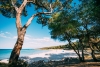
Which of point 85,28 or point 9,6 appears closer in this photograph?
point 9,6

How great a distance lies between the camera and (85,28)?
19.7 meters

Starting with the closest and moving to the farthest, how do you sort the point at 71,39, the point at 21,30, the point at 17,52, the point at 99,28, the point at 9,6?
the point at 17,52
the point at 21,30
the point at 99,28
the point at 9,6
the point at 71,39

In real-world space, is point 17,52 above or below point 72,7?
below

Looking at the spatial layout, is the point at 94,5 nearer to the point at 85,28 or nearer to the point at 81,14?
the point at 81,14

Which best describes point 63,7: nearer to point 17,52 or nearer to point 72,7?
point 72,7

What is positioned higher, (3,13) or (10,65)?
(3,13)

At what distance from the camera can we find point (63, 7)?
786 inches

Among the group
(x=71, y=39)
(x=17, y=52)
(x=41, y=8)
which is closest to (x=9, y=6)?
(x=41, y=8)

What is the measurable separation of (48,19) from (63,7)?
8.11 ft

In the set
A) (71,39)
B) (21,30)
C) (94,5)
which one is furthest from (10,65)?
(71,39)

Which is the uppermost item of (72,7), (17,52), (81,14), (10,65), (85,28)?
(72,7)

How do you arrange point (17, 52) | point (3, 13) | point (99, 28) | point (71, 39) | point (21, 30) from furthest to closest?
point (71, 39) → point (3, 13) → point (99, 28) → point (21, 30) → point (17, 52)

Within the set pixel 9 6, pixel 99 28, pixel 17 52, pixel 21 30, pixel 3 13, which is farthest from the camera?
pixel 3 13

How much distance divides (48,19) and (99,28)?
22.3 ft
